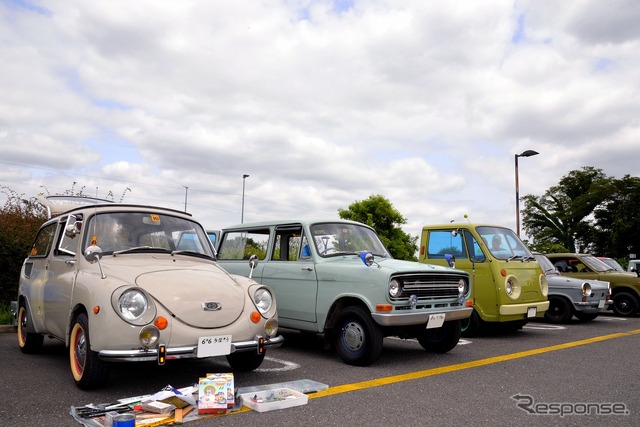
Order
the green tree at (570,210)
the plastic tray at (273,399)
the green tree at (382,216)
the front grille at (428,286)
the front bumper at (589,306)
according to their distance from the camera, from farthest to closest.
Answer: the green tree at (570,210)
the green tree at (382,216)
the front bumper at (589,306)
the front grille at (428,286)
the plastic tray at (273,399)

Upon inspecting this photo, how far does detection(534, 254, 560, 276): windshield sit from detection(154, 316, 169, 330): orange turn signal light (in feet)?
34.7

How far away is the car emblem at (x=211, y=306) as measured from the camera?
5.28m

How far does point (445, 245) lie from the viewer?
34.0ft

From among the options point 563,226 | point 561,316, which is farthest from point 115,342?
point 563,226

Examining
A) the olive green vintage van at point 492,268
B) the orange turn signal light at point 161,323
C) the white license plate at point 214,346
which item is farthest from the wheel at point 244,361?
the olive green vintage van at point 492,268

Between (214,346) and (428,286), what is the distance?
301 centimetres

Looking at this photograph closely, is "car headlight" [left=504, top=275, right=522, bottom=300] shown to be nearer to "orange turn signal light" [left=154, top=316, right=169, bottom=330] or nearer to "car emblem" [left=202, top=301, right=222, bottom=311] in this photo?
"car emblem" [left=202, top=301, right=222, bottom=311]

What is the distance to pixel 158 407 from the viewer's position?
14.4 ft

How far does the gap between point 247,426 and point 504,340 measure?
255 inches

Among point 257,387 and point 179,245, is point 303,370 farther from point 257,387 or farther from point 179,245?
point 179,245

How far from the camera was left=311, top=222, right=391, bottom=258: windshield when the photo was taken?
7.83m

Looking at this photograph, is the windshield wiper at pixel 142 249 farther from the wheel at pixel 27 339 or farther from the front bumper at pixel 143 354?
the wheel at pixel 27 339

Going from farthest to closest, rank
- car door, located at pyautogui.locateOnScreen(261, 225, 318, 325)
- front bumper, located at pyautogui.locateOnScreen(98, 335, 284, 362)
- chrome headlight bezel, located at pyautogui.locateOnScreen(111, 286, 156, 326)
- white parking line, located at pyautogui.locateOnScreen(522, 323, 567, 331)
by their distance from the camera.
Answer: white parking line, located at pyautogui.locateOnScreen(522, 323, 567, 331) → car door, located at pyautogui.locateOnScreen(261, 225, 318, 325) → chrome headlight bezel, located at pyautogui.locateOnScreen(111, 286, 156, 326) → front bumper, located at pyautogui.locateOnScreen(98, 335, 284, 362)

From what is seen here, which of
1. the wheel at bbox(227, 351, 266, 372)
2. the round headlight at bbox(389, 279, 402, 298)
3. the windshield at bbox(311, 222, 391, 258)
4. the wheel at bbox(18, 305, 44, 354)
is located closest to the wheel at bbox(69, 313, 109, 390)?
the wheel at bbox(227, 351, 266, 372)
